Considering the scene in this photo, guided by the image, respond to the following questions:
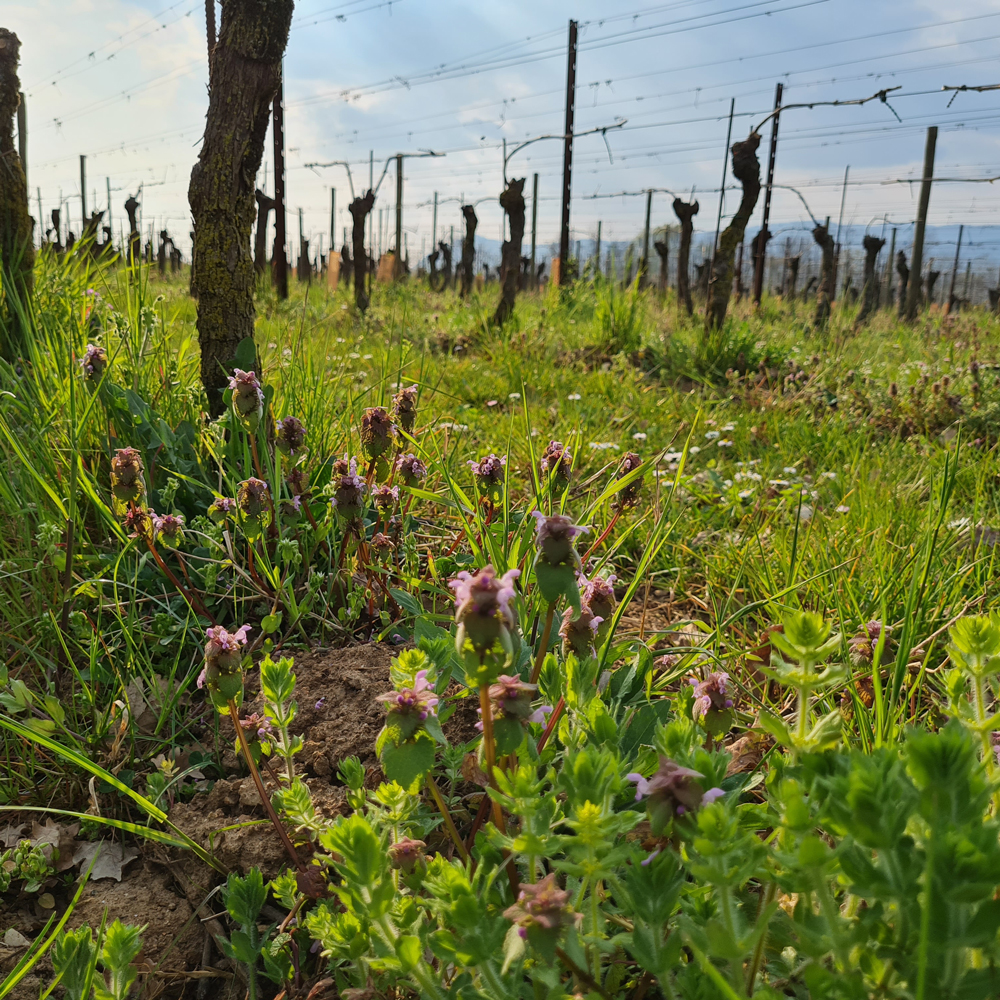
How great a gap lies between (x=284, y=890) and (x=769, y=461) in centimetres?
328

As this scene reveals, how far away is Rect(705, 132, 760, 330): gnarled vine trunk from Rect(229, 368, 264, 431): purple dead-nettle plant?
18.2ft

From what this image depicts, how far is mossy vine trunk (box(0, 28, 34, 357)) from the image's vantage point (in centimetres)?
316

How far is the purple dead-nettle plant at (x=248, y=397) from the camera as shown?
172 centimetres

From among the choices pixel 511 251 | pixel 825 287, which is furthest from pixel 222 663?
pixel 825 287

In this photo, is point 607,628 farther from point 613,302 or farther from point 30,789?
point 613,302

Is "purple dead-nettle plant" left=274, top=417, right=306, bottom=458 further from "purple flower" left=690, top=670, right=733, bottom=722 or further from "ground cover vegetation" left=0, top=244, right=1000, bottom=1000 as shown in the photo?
"purple flower" left=690, top=670, right=733, bottom=722

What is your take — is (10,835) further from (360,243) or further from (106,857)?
(360,243)

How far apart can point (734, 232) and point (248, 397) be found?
246 inches

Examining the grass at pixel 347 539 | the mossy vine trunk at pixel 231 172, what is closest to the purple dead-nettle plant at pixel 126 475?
the grass at pixel 347 539

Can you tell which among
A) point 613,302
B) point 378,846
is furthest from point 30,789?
point 613,302

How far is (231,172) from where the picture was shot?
2320mm

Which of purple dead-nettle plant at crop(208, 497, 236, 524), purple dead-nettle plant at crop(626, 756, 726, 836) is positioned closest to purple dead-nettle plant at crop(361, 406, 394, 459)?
purple dead-nettle plant at crop(208, 497, 236, 524)

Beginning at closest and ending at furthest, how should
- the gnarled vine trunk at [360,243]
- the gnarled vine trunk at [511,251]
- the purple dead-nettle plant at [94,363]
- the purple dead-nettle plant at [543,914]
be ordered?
the purple dead-nettle plant at [543,914], the purple dead-nettle plant at [94,363], the gnarled vine trunk at [511,251], the gnarled vine trunk at [360,243]

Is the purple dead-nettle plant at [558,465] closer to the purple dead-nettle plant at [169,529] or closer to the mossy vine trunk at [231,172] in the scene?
the purple dead-nettle plant at [169,529]
